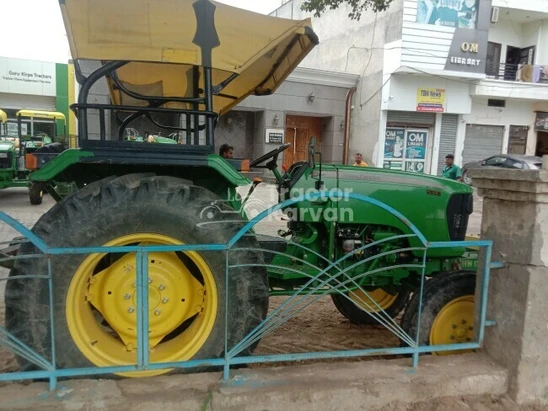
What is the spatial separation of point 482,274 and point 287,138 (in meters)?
15.4

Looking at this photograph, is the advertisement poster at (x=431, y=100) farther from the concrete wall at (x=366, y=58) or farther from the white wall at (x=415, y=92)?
the concrete wall at (x=366, y=58)

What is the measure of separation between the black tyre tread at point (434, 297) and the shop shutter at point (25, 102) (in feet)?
76.5

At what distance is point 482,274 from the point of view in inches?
111

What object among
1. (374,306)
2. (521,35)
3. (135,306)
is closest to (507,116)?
(521,35)

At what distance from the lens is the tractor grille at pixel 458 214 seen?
3.70m

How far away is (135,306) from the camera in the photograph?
2.60 meters

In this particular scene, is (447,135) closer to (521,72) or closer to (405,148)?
(405,148)

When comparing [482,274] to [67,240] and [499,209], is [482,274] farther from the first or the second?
[67,240]

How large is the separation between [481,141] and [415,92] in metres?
4.48

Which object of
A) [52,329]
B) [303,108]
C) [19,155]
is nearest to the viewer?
[52,329]

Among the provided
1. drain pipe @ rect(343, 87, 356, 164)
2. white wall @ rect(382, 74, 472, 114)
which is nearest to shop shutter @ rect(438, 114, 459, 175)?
white wall @ rect(382, 74, 472, 114)

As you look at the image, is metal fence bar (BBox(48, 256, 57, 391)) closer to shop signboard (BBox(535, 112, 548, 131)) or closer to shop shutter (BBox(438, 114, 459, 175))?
shop shutter (BBox(438, 114, 459, 175))

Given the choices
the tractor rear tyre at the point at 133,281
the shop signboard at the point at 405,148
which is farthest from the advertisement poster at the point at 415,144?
the tractor rear tyre at the point at 133,281

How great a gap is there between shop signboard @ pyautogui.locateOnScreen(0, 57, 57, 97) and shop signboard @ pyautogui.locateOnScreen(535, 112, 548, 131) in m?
23.6
